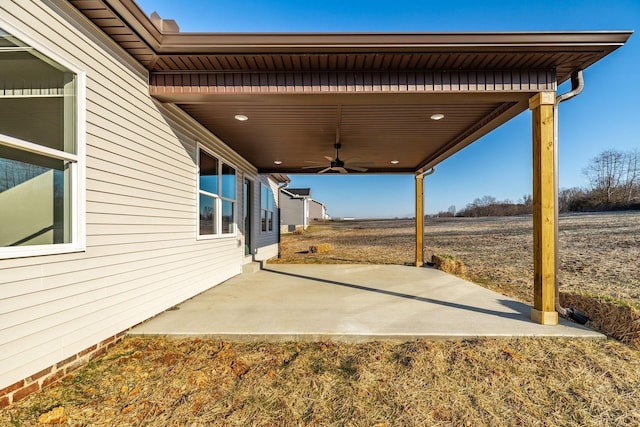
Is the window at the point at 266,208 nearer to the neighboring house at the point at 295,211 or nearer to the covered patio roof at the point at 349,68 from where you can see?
the covered patio roof at the point at 349,68

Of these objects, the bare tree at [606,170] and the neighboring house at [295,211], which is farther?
the bare tree at [606,170]

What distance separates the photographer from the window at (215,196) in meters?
5.23

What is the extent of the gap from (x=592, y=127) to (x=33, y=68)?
80.5 ft

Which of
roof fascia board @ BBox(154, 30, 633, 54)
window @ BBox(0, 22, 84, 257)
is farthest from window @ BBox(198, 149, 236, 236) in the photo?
window @ BBox(0, 22, 84, 257)

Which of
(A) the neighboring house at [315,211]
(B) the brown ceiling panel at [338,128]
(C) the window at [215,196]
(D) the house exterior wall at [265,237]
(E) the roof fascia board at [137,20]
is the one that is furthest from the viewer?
(A) the neighboring house at [315,211]

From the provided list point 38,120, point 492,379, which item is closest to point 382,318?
point 492,379

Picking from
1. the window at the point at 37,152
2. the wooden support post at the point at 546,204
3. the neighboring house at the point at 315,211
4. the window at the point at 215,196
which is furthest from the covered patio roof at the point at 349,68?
the neighboring house at the point at 315,211

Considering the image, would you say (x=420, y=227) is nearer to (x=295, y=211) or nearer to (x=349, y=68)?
(x=349, y=68)

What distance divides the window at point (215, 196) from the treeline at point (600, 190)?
33.6 m

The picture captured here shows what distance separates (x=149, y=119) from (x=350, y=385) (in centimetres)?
366

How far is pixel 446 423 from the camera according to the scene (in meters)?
1.91

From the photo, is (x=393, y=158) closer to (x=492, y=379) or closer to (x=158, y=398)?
(x=492, y=379)

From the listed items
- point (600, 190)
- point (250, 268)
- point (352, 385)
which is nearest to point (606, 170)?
point (600, 190)

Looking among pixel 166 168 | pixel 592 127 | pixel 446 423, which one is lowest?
pixel 446 423
